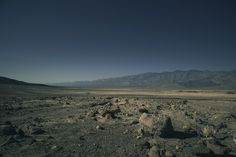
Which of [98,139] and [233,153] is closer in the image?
[233,153]

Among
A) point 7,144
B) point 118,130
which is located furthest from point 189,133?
point 7,144

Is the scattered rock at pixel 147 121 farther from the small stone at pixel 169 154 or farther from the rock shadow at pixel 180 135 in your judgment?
the small stone at pixel 169 154

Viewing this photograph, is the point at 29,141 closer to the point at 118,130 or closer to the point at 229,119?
the point at 118,130

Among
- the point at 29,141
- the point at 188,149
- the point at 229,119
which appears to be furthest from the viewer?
the point at 229,119

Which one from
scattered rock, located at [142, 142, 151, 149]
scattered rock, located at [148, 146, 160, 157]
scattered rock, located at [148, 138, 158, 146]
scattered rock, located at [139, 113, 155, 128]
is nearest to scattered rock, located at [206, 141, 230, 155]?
scattered rock, located at [148, 138, 158, 146]

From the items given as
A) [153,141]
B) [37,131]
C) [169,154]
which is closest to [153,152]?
[169,154]

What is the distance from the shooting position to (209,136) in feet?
44.6

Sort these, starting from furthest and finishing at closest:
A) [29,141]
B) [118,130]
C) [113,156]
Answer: [118,130]
[29,141]
[113,156]

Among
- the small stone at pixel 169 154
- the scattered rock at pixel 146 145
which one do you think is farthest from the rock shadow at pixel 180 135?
the small stone at pixel 169 154

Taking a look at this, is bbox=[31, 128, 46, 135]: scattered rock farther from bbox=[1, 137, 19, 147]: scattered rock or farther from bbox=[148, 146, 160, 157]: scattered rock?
bbox=[148, 146, 160, 157]: scattered rock

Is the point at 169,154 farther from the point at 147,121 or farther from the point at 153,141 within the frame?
the point at 147,121

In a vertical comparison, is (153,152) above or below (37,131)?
below

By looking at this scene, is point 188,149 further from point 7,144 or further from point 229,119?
point 229,119

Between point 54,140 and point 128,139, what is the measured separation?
3399 mm
